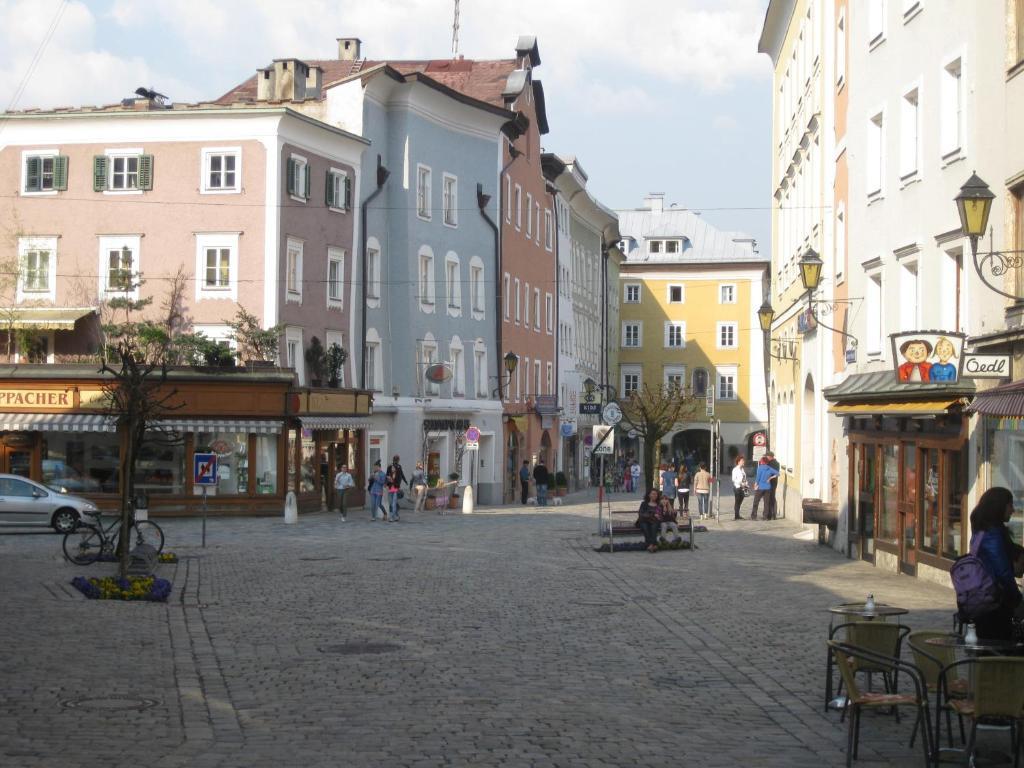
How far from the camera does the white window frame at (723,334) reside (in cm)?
9850

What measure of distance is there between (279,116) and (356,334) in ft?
29.7

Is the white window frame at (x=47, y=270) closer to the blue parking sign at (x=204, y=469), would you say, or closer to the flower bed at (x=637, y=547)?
the blue parking sign at (x=204, y=469)

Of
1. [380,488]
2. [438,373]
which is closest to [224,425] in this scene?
[380,488]

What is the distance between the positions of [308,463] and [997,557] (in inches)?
1412

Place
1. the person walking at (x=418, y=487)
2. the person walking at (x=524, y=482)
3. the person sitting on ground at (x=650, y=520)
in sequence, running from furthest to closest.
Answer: the person walking at (x=524, y=482) → the person walking at (x=418, y=487) → the person sitting on ground at (x=650, y=520)

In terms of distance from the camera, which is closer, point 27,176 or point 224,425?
point 224,425

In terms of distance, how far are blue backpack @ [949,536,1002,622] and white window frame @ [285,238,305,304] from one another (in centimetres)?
3704

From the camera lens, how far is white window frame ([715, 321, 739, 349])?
98.5 metres

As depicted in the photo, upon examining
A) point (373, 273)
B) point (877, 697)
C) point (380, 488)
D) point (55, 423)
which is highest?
point (373, 273)

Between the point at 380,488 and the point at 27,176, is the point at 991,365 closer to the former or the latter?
the point at 380,488

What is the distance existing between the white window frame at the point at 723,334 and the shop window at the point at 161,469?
204ft

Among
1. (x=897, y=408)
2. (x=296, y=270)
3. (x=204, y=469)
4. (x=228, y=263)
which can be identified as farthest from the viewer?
(x=296, y=270)

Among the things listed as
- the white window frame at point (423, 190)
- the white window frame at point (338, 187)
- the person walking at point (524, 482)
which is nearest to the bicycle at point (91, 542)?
the white window frame at point (338, 187)

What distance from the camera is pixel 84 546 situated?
2400 centimetres
